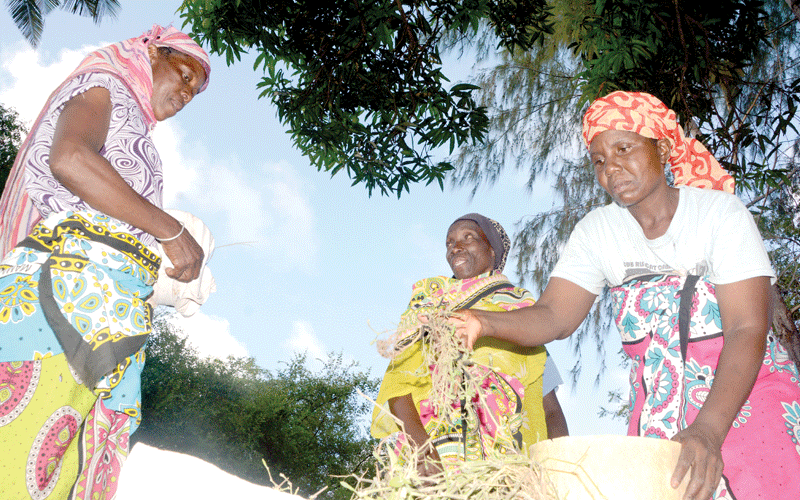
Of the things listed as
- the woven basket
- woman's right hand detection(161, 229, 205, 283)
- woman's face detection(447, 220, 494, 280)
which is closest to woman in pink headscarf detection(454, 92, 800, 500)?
the woven basket

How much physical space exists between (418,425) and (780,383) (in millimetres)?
1637

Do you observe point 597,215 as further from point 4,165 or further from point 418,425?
point 4,165

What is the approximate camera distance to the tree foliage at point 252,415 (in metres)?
18.1

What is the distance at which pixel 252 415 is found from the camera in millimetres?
19141

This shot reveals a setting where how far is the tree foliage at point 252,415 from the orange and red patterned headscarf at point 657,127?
16155 millimetres

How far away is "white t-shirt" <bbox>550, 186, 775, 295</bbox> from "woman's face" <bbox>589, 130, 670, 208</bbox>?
0.10 meters

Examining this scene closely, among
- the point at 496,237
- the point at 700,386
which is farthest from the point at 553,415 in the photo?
the point at 700,386

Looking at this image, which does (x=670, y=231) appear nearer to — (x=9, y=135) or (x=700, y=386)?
(x=700, y=386)

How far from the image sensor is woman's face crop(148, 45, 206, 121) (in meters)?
2.60

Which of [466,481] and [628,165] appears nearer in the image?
[466,481]

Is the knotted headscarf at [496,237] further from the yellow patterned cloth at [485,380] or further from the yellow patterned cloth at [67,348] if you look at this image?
the yellow patterned cloth at [67,348]

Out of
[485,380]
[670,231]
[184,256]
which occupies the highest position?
[184,256]

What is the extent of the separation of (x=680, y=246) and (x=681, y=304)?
0.64 ft

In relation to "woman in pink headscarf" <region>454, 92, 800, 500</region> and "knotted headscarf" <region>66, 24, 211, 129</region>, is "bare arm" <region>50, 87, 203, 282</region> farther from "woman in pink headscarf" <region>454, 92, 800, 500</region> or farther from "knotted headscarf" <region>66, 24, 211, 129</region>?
"woman in pink headscarf" <region>454, 92, 800, 500</region>
